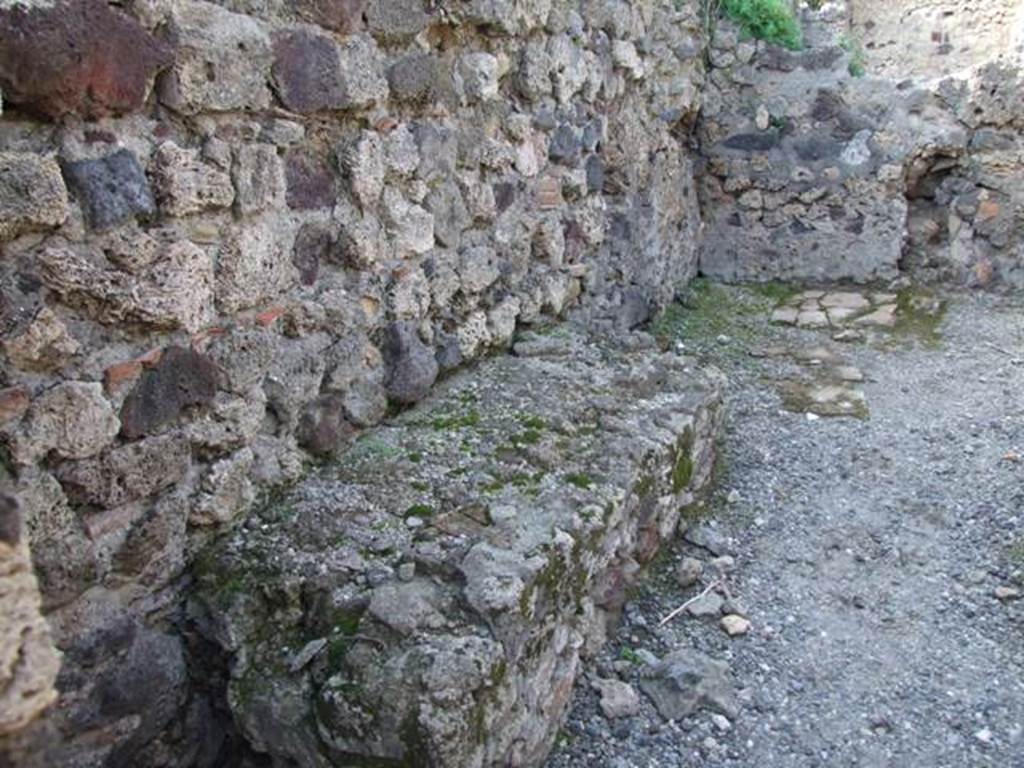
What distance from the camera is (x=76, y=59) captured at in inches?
66.4

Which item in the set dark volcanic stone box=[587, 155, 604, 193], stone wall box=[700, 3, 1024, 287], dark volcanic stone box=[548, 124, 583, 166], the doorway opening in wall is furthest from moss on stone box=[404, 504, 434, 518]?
the doorway opening in wall

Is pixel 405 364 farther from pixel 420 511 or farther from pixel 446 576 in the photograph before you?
pixel 446 576

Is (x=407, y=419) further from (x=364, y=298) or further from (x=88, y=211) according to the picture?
(x=88, y=211)

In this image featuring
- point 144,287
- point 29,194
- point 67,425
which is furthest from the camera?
point 144,287

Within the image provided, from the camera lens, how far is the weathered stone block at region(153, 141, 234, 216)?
191cm

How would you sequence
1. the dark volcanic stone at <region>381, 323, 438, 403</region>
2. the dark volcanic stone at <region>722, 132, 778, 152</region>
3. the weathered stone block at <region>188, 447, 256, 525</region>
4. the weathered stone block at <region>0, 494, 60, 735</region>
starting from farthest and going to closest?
the dark volcanic stone at <region>722, 132, 778, 152</region>, the dark volcanic stone at <region>381, 323, 438, 403</region>, the weathered stone block at <region>188, 447, 256, 525</region>, the weathered stone block at <region>0, 494, 60, 735</region>

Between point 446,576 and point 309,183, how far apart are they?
100 cm

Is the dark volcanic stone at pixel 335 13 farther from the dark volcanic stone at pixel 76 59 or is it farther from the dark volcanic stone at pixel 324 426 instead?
the dark volcanic stone at pixel 324 426

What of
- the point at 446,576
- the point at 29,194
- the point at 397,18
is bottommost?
the point at 446,576

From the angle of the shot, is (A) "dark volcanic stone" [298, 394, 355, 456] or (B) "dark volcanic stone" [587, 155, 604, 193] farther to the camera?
(B) "dark volcanic stone" [587, 155, 604, 193]

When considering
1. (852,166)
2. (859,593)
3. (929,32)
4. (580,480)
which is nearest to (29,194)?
(580,480)

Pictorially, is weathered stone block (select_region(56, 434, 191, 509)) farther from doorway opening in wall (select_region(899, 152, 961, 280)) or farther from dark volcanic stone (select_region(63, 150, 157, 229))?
doorway opening in wall (select_region(899, 152, 961, 280))

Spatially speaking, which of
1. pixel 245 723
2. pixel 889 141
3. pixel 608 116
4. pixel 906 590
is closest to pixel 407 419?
pixel 245 723

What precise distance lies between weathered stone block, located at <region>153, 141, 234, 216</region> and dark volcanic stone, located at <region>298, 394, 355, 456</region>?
59cm
